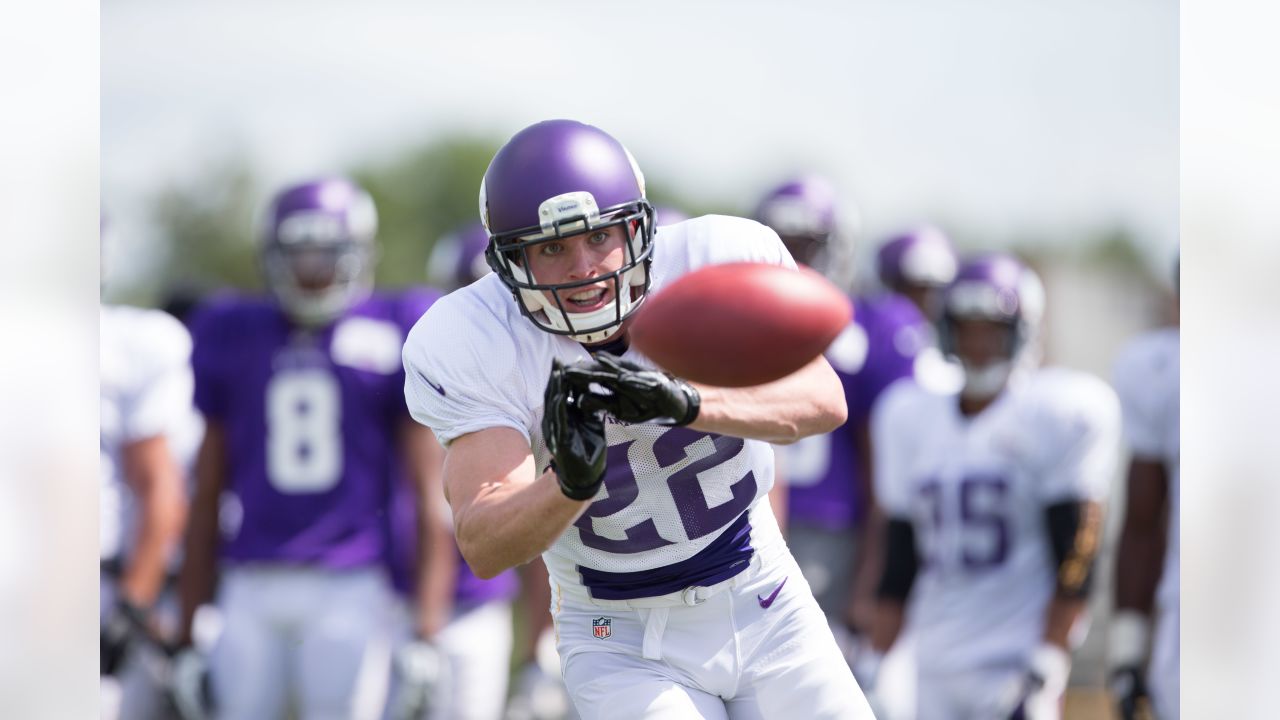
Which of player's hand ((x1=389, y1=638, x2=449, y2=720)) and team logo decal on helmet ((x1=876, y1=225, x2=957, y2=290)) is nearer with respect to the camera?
player's hand ((x1=389, y1=638, x2=449, y2=720))

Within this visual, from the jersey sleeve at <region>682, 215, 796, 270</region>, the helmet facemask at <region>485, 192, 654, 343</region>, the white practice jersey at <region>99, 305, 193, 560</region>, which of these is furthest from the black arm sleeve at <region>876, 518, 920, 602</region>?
the helmet facemask at <region>485, 192, 654, 343</region>

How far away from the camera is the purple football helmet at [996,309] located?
17.2 feet

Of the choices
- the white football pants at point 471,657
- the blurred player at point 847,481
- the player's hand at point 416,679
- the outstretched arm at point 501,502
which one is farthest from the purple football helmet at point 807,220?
the outstretched arm at point 501,502

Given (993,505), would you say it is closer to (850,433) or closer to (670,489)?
(850,433)

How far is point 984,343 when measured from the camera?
5246 mm

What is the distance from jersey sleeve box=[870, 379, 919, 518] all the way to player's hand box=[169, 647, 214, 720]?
2.34 metres

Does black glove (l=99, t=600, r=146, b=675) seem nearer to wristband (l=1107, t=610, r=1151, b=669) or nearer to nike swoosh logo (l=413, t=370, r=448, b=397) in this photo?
nike swoosh logo (l=413, t=370, r=448, b=397)

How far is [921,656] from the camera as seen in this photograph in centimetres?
504

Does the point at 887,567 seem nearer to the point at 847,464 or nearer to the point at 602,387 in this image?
the point at 847,464

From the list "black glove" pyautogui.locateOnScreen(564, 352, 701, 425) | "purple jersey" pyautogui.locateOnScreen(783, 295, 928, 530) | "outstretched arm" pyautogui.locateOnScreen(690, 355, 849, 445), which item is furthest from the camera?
"purple jersey" pyautogui.locateOnScreen(783, 295, 928, 530)

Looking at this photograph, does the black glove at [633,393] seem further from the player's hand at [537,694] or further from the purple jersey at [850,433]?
the player's hand at [537,694]

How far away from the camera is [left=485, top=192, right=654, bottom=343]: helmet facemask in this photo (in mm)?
2467

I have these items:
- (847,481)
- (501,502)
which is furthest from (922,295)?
(501,502)

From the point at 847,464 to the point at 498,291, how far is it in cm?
290
